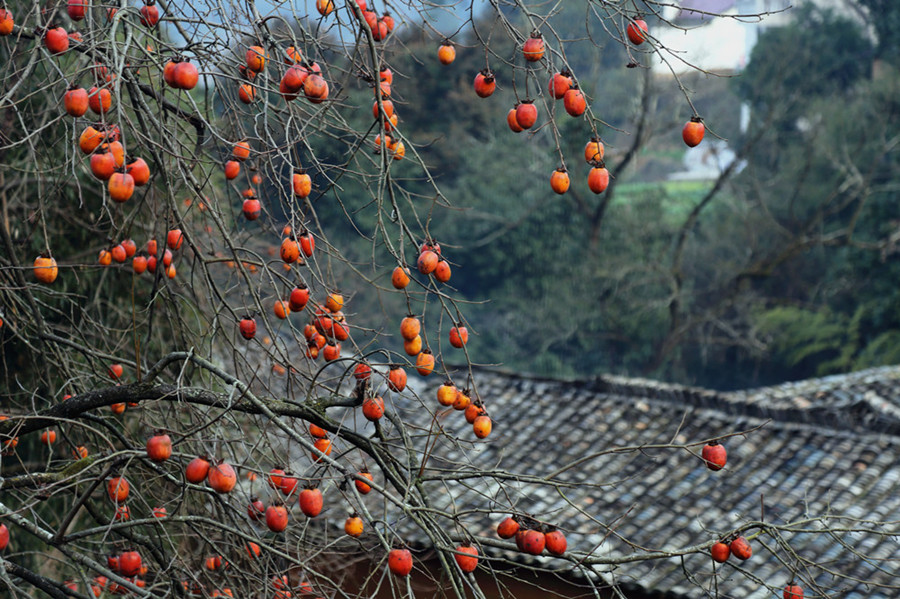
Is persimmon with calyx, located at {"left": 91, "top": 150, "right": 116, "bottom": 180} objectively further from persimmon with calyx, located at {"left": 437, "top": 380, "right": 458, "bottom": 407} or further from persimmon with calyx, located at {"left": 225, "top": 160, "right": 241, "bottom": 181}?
persimmon with calyx, located at {"left": 437, "top": 380, "right": 458, "bottom": 407}

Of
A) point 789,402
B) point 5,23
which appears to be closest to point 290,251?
point 5,23

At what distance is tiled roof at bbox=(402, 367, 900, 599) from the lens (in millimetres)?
5566

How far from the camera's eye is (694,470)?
7016 mm

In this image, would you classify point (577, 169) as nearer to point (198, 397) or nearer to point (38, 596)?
point (38, 596)

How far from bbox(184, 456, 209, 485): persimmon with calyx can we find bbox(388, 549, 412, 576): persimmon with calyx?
19.8 inches

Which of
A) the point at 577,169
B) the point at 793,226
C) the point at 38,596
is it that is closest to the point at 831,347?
the point at 793,226

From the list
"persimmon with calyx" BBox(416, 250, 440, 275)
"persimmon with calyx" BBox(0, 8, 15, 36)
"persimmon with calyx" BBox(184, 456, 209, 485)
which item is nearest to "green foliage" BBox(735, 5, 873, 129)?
"persimmon with calyx" BBox(416, 250, 440, 275)

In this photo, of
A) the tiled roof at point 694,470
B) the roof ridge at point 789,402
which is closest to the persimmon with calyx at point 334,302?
the tiled roof at point 694,470

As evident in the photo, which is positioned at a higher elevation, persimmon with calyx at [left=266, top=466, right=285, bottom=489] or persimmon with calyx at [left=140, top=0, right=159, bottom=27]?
persimmon with calyx at [left=140, top=0, right=159, bottom=27]

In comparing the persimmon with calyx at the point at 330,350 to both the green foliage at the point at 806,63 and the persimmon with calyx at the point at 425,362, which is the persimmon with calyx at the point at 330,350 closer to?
the persimmon with calyx at the point at 425,362

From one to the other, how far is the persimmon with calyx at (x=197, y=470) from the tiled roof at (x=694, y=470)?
9.03ft

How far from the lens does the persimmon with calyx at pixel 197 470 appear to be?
6.84 feet

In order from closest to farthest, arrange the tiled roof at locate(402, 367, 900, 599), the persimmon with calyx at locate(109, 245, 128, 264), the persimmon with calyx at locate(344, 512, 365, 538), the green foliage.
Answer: the persimmon with calyx at locate(344, 512, 365, 538) < the persimmon with calyx at locate(109, 245, 128, 264) < the tiled roof at locate(402, 367, 900, 599) < the green foliage

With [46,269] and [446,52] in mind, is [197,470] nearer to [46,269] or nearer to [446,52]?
[46,269]
